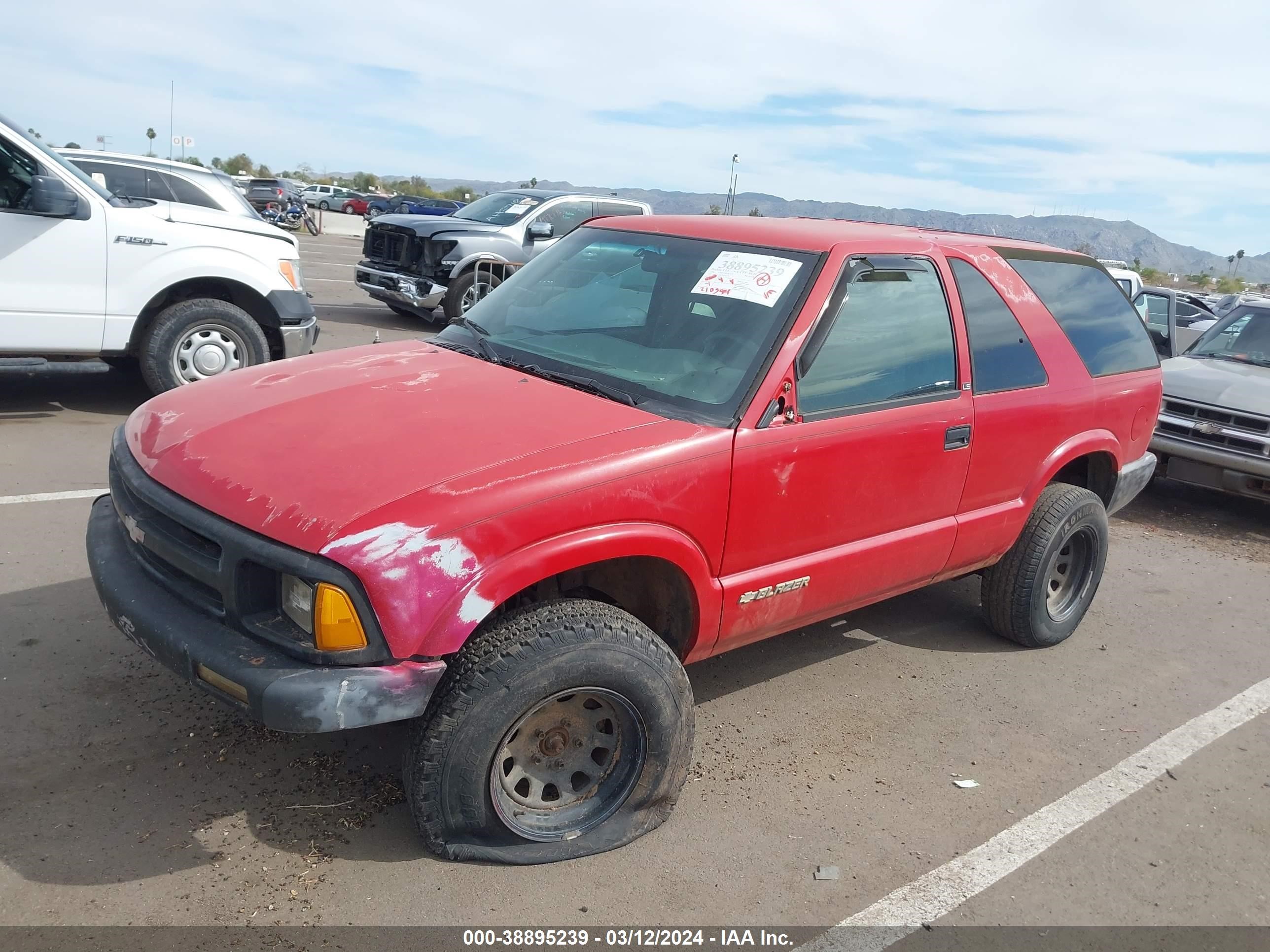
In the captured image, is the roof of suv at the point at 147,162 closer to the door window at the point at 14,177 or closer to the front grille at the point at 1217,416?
the door window at the point at 14,177

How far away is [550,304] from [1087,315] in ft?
8.42

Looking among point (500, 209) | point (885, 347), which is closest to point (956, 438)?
point (885, 347)

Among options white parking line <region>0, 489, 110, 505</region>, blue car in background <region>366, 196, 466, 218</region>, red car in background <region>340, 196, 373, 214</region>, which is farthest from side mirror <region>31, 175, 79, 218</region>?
red car in background <region>340, 196, 373, 214</region>

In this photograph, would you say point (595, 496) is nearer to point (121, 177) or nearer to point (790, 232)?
point (790, 232)

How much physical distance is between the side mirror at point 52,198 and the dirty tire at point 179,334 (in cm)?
89

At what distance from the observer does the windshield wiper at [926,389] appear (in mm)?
3715

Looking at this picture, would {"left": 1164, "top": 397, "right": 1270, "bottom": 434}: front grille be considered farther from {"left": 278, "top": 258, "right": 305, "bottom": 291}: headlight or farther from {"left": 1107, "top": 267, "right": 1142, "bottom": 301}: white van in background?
{"left": 278, "top": 258, "right": 305, "bottom": 291}: headlight

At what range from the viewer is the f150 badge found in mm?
3309

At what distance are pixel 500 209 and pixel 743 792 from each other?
37.4 feet

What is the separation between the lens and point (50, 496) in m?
5.40

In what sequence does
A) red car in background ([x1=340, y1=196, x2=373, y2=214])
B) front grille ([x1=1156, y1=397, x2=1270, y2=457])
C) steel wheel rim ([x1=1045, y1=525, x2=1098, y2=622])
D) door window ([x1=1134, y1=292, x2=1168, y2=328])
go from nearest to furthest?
steel wheel rim ([x1=1045, y1=525, x2=1098, y2=622]) < front grille ([x1=1156, y1=397, x2=1270, y2=457]) < door window ([x1=1134, y1=292, x2=1168, y2=328]) < red car in background ([x1=340, y1=196, x2=373, y2=214])

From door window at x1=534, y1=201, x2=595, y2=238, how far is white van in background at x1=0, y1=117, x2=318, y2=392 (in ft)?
19.8

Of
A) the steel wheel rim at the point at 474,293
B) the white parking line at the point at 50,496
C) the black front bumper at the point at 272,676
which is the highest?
the steel wheel rim at the point at 474,293

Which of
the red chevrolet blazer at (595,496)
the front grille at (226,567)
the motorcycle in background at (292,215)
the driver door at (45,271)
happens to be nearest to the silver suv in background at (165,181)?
the driver door at (45,271)
